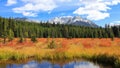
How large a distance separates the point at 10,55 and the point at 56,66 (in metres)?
9.33

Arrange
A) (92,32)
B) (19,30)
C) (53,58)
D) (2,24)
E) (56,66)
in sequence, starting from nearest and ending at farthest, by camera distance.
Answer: (56,66)
(53,58)
(2,24)
(19,30)
(92,32)

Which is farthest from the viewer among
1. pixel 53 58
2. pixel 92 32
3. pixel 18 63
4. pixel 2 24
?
pixel 92 32

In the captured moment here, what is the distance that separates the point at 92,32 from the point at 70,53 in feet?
355

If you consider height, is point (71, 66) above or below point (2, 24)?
below

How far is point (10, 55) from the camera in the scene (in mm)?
37594

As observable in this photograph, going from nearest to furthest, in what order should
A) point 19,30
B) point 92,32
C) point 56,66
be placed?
point 56,66 → point 19,30 → point 92,32

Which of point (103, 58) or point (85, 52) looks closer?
point (103, 58)

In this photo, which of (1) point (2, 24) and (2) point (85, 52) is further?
(1) point (2, 24)

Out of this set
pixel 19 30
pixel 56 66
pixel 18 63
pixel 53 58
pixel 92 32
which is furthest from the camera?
pixel 92 32

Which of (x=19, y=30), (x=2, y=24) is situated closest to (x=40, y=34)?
(x=19, y=30)

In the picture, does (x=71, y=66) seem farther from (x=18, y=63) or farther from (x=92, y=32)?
(x=92, y=32)

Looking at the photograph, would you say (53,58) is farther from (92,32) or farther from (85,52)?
(92,32)

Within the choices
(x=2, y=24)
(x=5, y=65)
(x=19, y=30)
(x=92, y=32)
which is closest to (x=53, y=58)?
(x=5, y=65)

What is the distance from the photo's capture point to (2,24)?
111m
